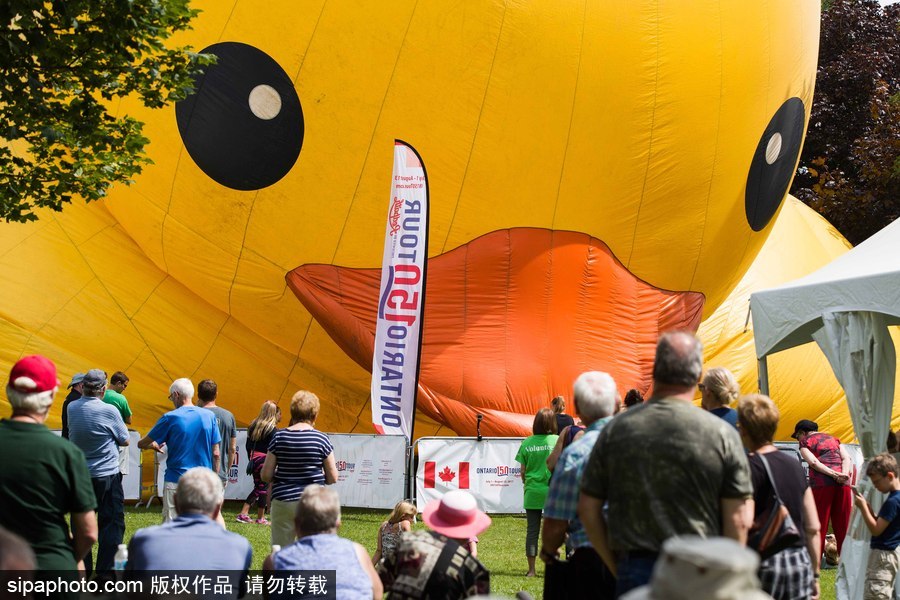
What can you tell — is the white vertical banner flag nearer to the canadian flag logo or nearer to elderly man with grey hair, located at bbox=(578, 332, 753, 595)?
the canadian flag logo

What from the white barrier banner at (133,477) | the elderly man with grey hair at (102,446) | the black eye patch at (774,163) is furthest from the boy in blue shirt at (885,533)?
the white barrier banner at (133,477)

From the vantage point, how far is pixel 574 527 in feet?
14.7

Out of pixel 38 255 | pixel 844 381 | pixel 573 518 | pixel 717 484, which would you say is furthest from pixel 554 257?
pixel 717 484

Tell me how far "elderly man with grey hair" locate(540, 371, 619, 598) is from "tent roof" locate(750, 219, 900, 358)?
4.50 metres

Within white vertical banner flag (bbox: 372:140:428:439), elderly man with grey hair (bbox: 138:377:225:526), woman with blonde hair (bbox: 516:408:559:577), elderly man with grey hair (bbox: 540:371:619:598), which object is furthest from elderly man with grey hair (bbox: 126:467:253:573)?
white vertical banner flag (bbox: 372:140:428:439)

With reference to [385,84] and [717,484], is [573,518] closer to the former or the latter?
[717,484]

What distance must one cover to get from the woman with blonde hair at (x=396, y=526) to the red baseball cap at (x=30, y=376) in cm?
301

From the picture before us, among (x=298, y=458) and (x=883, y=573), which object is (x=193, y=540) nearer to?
(x=298, y=458)

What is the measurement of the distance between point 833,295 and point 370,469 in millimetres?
5478

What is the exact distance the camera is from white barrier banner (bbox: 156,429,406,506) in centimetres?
1162

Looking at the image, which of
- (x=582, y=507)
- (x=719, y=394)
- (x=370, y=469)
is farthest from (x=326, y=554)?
(x=370, y=469)

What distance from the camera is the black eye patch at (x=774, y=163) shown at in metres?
12.9

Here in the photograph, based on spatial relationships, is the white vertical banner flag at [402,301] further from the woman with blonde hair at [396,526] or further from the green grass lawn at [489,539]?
the woman with blonde hair at [396,526]

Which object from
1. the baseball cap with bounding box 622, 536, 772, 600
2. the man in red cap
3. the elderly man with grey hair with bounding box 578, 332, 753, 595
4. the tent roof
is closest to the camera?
the baseball cap with bounding box 622, 536, 772, 600
